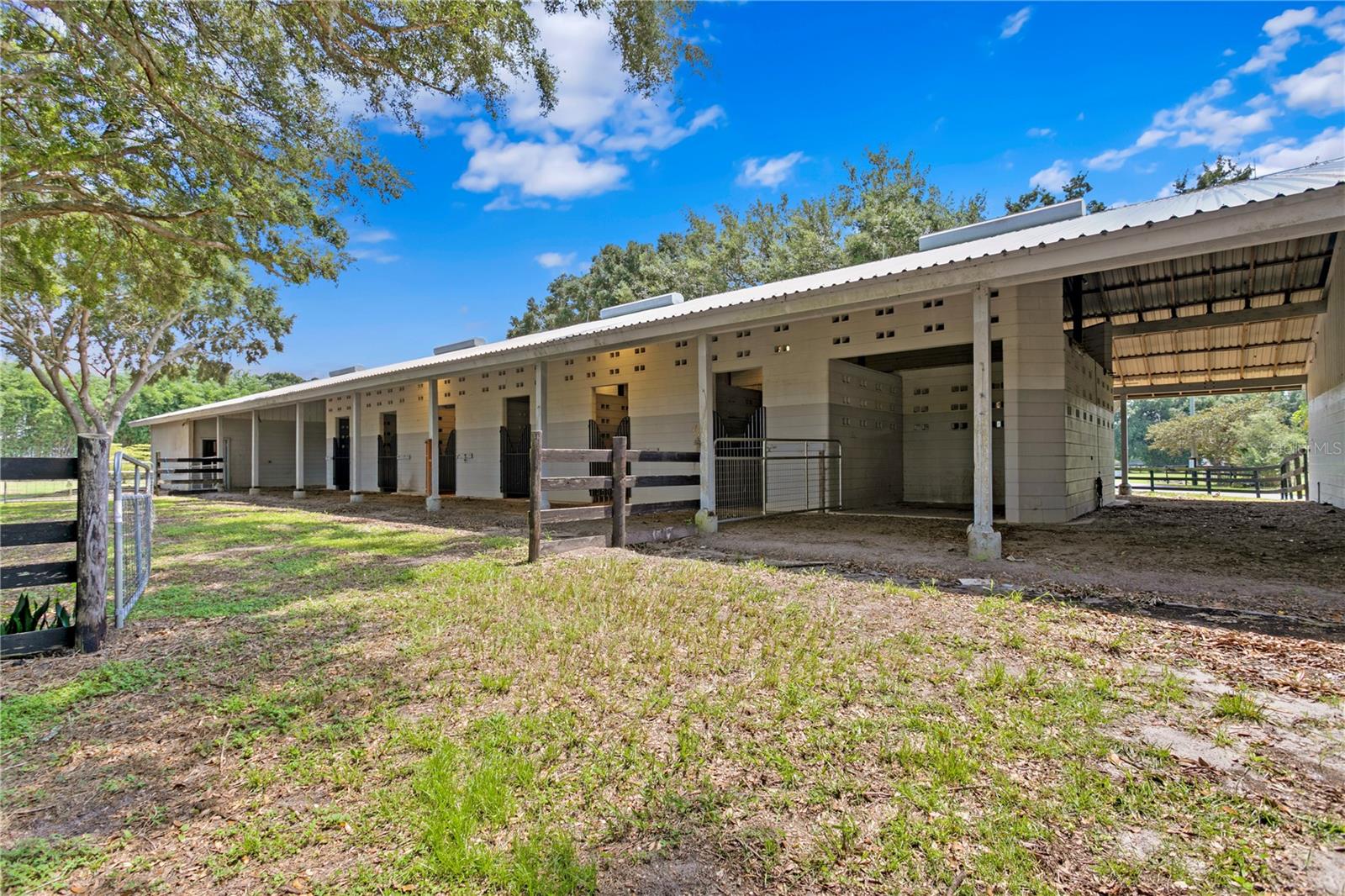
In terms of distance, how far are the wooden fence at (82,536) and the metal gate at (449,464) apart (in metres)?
13.9

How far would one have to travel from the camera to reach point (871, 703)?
2.81 m

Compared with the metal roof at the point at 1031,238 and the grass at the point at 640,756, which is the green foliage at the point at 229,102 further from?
the grass at the point at 640,756

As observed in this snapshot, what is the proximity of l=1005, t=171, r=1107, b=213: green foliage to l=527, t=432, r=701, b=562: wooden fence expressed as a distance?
20615 mm

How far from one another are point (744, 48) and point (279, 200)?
345 inches

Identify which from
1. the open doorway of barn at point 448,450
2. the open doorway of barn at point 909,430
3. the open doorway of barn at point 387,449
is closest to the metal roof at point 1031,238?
the open doorway of barn at point 909,430

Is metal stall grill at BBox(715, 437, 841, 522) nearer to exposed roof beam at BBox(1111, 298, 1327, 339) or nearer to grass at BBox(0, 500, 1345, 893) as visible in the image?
grass at BBox(0, 500, 1345, 893)

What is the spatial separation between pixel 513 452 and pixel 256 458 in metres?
13.2

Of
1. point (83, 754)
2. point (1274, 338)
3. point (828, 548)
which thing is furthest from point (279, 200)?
point (1274, 338)

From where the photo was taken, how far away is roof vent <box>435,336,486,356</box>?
19.2m

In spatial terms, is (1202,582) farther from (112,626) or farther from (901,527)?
(112,626)

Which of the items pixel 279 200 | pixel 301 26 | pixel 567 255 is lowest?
pixel 279 200

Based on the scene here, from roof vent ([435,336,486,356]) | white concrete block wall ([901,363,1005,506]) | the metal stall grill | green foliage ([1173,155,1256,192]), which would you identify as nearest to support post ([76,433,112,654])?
the metal stall grill

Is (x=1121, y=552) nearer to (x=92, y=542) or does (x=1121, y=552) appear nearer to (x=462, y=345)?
(x=92, y=542)

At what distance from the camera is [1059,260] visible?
5652 millimetres
